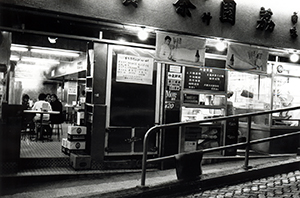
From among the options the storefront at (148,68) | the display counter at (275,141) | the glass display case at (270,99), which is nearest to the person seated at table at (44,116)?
the storefront at (148,68)

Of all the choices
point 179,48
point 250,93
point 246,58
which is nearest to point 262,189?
point 179,48

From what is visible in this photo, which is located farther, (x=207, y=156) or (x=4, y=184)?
(x=207, y=156)

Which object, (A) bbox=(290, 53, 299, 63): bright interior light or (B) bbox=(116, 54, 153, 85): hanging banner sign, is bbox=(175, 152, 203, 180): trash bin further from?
(A) bbox=(290, 53, 299, 63): bright interior light

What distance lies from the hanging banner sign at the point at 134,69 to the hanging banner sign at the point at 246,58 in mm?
2266

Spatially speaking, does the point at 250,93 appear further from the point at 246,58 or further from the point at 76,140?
the point at 76,140

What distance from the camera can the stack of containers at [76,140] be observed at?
862 centimetres

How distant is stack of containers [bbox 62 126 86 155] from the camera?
28.3 feet

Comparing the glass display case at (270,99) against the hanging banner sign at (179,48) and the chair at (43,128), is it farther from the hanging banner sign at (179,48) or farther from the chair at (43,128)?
the chair at (43,128)

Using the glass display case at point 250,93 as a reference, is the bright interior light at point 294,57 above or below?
above

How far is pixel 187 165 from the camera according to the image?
6.15 meters

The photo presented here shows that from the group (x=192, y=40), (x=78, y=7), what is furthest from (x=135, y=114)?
(x=78, y=7)

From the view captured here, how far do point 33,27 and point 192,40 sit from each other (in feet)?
14.4

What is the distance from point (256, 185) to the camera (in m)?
6.28

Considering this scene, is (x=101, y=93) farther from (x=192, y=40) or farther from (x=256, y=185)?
(x=256, y=185)
